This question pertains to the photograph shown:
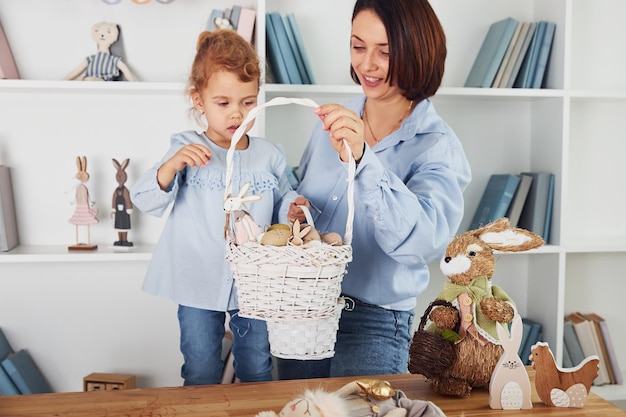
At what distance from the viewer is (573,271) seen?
2.93 metres

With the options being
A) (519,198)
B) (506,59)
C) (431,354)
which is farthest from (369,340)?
(506,59)

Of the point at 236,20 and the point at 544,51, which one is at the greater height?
the point at 236,20

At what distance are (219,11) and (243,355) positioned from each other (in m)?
1.19

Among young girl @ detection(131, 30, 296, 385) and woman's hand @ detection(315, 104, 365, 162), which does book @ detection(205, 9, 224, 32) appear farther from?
woman's hand @ detection(315, 104, 365, 162)

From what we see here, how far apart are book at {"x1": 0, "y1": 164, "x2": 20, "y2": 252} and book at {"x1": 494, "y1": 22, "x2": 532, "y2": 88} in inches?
67.0

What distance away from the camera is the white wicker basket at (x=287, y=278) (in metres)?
1.18

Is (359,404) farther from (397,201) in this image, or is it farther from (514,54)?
(514,54)

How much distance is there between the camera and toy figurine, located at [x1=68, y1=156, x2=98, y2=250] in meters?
2.46

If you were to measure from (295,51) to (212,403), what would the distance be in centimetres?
152

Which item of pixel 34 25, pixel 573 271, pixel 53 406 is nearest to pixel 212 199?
pixel 53 406

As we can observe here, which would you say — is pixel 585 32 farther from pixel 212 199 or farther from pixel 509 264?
pixel 212 199

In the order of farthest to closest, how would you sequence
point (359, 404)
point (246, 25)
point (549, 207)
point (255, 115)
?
point (549, 207) → point (246, 25) → point (255, 115) → point (359, 404)

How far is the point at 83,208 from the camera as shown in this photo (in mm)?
2467

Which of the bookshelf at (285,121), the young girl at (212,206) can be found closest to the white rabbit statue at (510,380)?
the young girl at (212,206)
